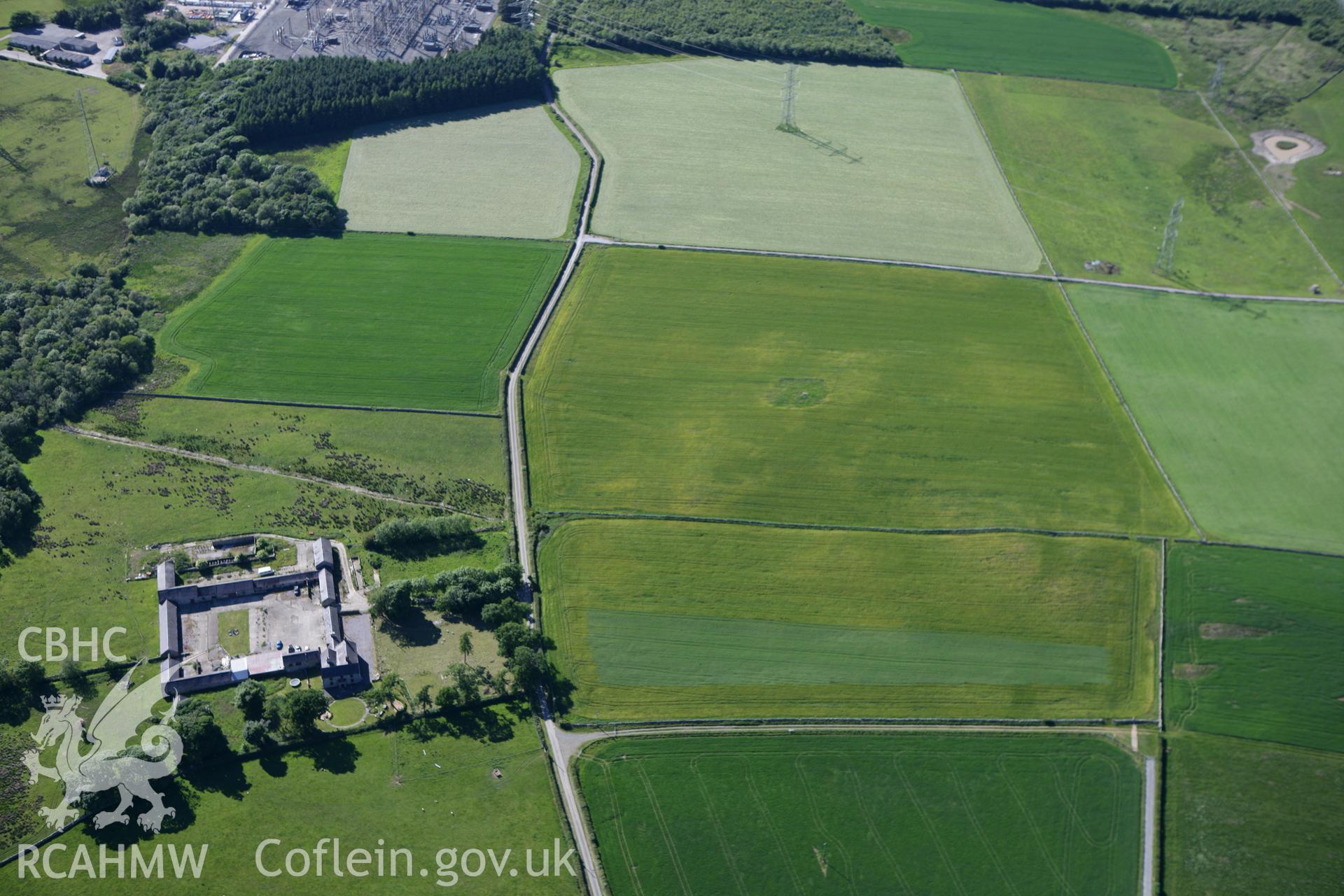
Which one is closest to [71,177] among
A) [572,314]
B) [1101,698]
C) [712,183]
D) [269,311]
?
[269,311]

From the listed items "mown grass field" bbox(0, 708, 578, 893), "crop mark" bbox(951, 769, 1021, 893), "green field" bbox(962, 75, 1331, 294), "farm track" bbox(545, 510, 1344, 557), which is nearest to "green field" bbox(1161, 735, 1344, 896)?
"crop mark" bbox(951, 769, 1021, 893)

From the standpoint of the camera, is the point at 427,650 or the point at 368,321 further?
the point at 368,321

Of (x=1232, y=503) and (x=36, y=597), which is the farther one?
(x=1232, y=503)

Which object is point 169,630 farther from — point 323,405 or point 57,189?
point 57,189

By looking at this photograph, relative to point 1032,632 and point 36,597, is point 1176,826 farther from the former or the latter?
point 36,597

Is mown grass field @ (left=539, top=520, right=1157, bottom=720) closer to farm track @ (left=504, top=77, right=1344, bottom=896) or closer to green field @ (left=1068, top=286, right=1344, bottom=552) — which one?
farm track @ (left=504, top=77, right=1344, bottom=896)

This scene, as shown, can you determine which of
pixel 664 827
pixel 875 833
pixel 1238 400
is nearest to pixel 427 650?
pixel 664 827
